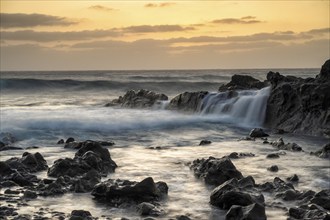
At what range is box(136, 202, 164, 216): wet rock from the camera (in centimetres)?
796

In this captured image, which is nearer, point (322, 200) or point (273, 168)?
point (322, 200)

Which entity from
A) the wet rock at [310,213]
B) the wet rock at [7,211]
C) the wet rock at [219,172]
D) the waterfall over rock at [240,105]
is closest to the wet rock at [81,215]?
the wet rock at [7,211]

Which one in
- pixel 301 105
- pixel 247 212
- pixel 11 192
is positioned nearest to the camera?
pixel 247 212

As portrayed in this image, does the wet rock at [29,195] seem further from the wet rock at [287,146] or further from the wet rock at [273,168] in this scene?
the wet rock at [287,146]

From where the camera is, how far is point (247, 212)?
24.0 ft

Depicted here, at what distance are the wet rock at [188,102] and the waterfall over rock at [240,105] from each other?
15.7 inches

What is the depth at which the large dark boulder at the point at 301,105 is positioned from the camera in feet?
64.8

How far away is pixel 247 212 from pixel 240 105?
1838cm

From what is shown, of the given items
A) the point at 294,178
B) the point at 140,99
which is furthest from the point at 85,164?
the point at 140,99

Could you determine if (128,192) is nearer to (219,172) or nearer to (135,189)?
(135,189)

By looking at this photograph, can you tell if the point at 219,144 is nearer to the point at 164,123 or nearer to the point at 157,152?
the point at 157,152

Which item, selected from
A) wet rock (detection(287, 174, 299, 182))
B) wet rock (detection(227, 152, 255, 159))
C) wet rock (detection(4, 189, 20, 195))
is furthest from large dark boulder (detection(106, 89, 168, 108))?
wet rock (detection(4, 189, 20, 195))

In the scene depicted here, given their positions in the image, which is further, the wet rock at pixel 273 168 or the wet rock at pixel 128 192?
the wet rock at pixel 273 168

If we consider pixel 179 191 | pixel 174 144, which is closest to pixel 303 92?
pixel 174 144
